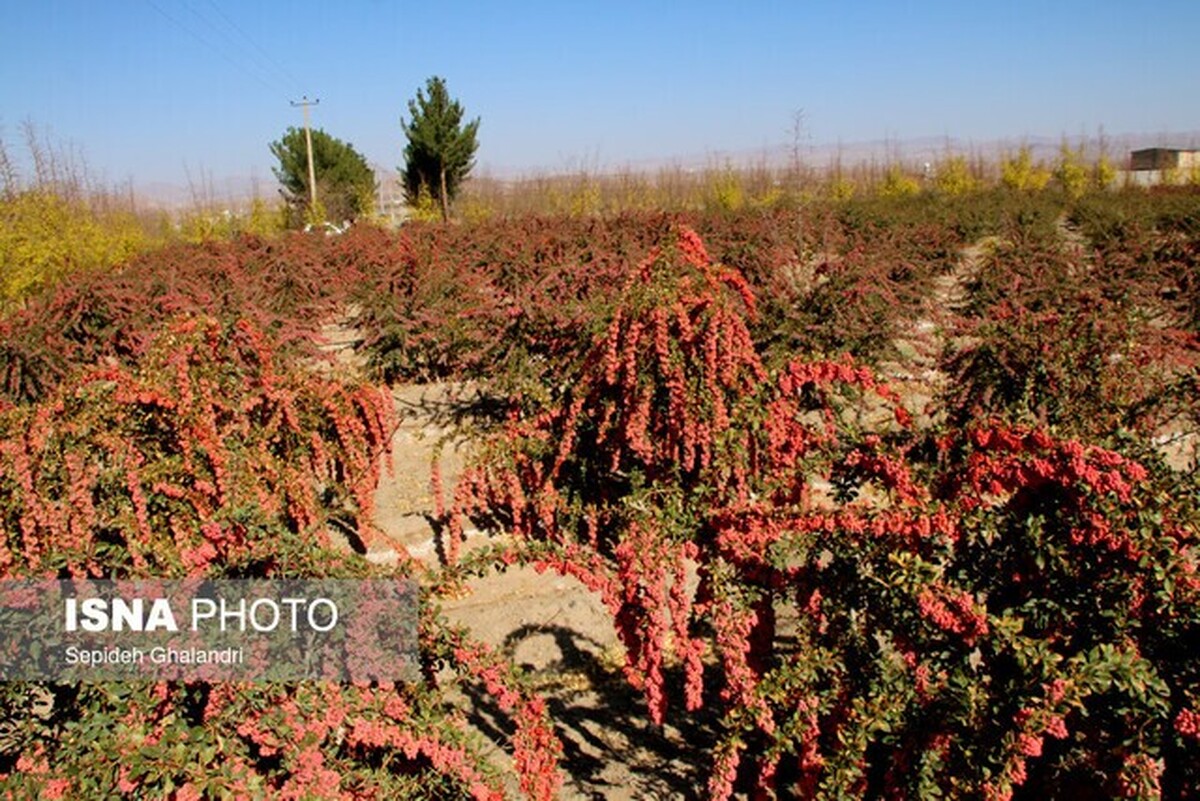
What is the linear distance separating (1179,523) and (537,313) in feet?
18.6

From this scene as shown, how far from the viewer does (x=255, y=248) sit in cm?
1612

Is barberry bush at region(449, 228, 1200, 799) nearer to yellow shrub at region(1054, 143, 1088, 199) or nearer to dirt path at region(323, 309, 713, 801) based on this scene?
dirt path at region(323, 309, 713, 801)

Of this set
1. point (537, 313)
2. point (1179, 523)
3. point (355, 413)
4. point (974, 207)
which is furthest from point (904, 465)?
point (974, 207)

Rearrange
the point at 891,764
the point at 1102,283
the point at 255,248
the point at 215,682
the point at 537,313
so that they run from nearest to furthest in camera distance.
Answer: the point at 215,682 < the point at 891,764 < the point at 537,313 < the point at 1102,283 < the point at 255,248

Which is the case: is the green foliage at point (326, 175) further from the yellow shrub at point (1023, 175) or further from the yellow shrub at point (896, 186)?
the yellow shrub at point (1023, 175)

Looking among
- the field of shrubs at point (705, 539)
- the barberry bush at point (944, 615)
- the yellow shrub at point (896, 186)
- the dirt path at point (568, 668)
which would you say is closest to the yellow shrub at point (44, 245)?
the field of shrubs at point (705, 539)

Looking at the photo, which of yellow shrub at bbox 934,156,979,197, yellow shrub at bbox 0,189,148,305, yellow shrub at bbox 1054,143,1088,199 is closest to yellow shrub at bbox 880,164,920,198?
yellow shrub at bbox 934,156,979,197

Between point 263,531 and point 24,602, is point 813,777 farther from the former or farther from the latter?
point 24,602

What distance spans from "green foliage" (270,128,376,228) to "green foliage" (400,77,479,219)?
8.38 feet

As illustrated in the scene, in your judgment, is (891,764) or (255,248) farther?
(255,248)

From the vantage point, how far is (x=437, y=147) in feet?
103

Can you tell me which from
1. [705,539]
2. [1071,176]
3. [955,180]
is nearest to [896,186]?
[955,180]

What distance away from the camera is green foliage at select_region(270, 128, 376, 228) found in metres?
33.6

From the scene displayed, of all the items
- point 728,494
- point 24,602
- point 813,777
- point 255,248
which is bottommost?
point 813,777
